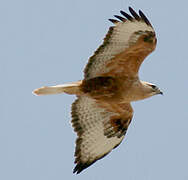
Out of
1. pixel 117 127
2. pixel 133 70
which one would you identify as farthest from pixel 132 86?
pixel 117 127

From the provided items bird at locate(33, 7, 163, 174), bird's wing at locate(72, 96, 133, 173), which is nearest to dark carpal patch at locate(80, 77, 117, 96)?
bird at locate(33, 7, 163, 174)

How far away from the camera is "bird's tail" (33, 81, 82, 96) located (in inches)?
487

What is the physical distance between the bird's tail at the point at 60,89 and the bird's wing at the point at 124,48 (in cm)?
30

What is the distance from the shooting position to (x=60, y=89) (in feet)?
40.6

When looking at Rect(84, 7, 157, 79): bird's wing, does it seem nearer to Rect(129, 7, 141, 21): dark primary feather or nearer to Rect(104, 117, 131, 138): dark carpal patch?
Rect(129, 7, 141, 21): dark primary feather

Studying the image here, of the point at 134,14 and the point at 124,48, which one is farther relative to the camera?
the point at 124,48

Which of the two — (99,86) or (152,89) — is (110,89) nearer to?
(99,86)

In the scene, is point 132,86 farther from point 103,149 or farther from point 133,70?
point 103,149

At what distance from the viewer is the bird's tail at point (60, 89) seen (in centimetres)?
1236

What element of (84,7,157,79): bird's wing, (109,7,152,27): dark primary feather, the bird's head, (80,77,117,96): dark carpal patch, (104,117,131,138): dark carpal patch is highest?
(109,7,152,27): dark primary feather

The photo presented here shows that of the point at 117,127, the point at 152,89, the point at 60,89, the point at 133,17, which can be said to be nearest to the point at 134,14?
the point at 133,17

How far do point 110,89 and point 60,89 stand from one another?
1.01 m

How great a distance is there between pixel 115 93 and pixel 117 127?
97 cm

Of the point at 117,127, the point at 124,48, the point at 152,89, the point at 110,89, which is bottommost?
the point at 117,127
